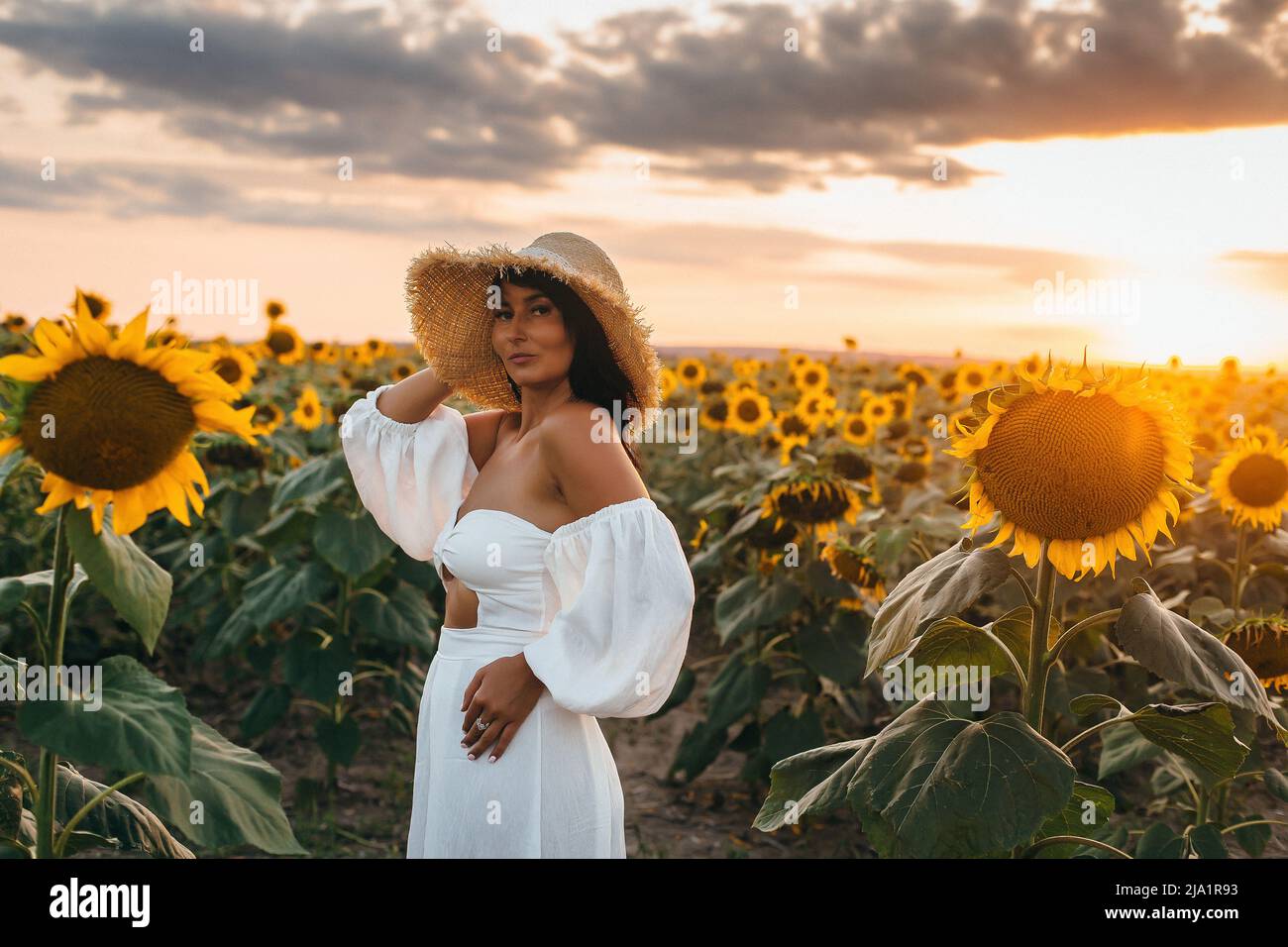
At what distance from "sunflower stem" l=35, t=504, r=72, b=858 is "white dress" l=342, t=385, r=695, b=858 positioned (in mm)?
883

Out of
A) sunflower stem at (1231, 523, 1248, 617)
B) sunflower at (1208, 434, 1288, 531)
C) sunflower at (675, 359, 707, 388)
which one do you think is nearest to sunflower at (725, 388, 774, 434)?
sunflower at (675, 359, 707, 388)

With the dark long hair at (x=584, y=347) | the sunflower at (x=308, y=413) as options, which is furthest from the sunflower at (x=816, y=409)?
the dark long hair at (x=584, y=347)

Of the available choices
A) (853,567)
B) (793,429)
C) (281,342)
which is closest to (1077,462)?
(853,567)

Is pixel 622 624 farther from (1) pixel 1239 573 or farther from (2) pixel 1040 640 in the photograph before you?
(1) pixel 1239 573

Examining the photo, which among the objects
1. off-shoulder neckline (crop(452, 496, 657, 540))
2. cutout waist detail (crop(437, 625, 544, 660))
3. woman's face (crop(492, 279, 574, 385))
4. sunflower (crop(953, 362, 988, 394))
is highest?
sunflower (crop(953, 362, 988, 394))

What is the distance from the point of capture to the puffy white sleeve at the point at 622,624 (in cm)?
244

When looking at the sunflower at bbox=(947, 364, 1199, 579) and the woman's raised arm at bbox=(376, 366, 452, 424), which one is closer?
the sunflower at bbox=(947, 364, 1199, 579)

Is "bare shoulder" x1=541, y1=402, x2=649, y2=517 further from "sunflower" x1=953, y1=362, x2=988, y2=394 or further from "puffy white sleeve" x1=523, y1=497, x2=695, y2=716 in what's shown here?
"sunflower" x1=953, y1=362, x2=988, y2=394

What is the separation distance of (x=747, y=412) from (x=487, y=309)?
6.06m

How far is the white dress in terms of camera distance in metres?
2.46

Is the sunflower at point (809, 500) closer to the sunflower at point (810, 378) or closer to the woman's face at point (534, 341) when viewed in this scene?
the woman's face at point (534, 341)
